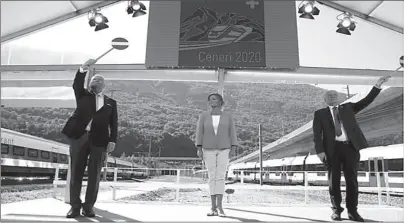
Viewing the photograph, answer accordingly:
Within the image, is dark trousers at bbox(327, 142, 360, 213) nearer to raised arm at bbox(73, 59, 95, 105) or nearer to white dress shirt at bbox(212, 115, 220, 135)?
white dress shirt at bbox(212, 115, 220, 135)

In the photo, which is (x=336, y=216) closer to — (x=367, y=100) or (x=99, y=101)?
(x=367, y=100)

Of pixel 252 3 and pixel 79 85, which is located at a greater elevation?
pixel 252 3

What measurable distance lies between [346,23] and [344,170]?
312 centimetres

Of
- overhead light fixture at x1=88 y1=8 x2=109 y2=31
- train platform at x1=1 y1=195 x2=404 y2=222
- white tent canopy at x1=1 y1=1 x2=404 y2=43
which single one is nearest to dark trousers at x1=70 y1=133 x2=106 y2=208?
train platform at x1=1 y1=195 x2=404 y2=222

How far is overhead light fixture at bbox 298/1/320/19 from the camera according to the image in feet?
16.4

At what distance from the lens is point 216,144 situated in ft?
9.61

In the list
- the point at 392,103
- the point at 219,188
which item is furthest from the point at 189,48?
the point at 392,103

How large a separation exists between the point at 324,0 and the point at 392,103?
32.5 ft

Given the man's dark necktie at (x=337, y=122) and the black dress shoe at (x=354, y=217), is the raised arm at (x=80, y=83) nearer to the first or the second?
the man's dark necktie at (x=337, y=122)

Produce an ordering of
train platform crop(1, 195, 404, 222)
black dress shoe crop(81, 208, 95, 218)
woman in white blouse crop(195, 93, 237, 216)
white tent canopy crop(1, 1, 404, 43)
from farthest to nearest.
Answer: white tent canopy crop(1, 1, 404, 43), woman in white blouse crop(195, 93, 237, 216), black dress shoe crop(81, 208, 95, 218), train platform crop(1, 195, 404, 222)

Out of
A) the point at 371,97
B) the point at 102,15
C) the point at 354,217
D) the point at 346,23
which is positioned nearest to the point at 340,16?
the point at 346,23

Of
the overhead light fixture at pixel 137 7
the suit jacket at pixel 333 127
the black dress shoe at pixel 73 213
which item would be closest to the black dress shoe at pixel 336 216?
the suit jacket at pixel 333 127

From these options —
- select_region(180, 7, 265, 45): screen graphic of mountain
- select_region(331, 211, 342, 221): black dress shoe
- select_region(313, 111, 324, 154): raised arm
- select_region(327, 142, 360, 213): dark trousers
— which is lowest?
select_region(331, 211, 342, 221): black dress shoe

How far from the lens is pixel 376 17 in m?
4.94
